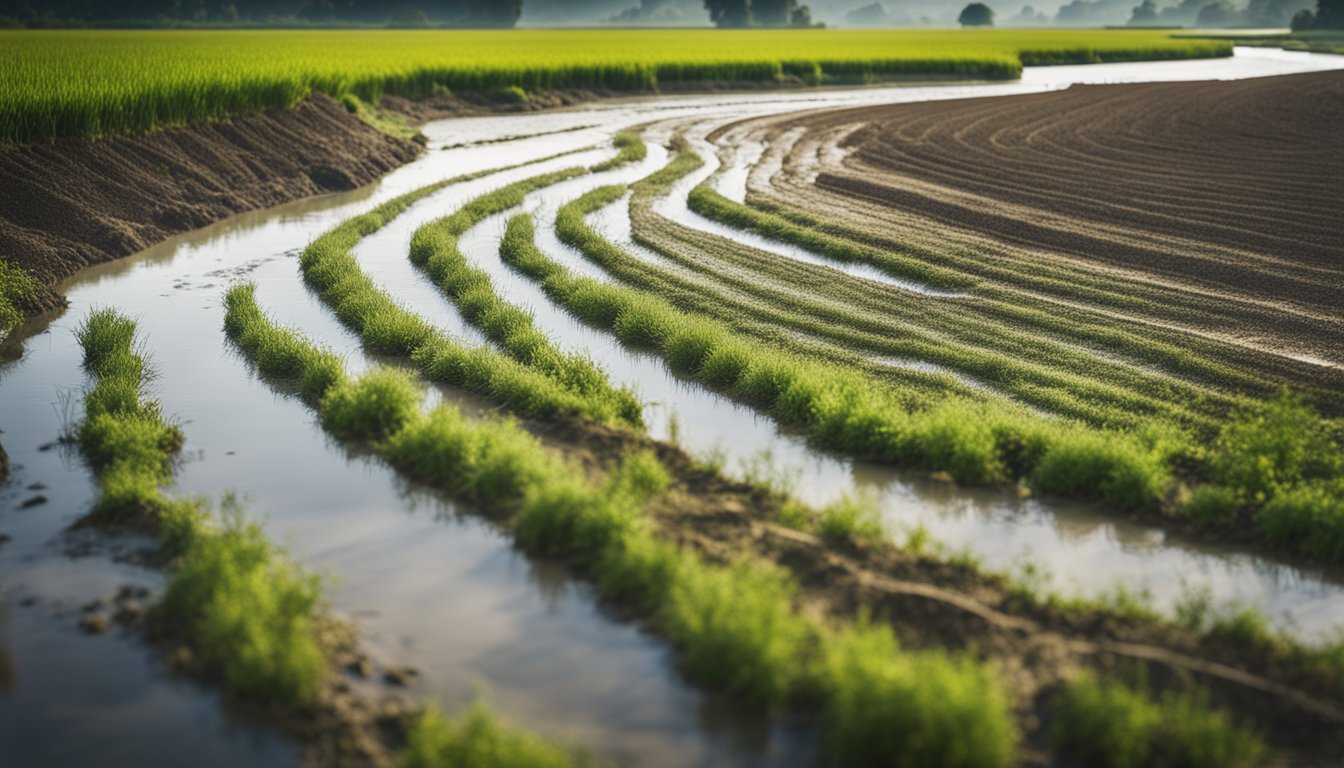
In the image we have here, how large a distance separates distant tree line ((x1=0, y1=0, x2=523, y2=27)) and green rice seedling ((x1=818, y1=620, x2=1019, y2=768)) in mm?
103037

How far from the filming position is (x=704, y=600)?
7152 mm

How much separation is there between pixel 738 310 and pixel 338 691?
8861 millimetres

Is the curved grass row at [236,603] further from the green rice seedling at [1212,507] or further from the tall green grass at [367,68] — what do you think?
the tall green grass at [367,68]

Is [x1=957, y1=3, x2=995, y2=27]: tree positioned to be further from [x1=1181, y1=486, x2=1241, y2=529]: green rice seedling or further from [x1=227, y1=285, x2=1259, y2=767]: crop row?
[x1=227, y1=285, x2=1259, y2=767]: crop row

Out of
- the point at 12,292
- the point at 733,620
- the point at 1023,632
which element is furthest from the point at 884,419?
the point at 12,292

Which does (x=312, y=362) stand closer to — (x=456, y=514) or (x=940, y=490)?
(x=456, y=514)

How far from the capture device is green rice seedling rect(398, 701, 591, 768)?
5.84 metres

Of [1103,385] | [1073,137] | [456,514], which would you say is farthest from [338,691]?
[1073,137]

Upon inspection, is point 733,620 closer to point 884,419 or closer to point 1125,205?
point 884,419

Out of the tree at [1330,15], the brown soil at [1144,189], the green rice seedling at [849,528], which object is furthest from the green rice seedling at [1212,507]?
the tree at [1330,15]

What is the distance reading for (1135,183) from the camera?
2359 cm

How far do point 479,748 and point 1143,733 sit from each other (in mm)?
3292

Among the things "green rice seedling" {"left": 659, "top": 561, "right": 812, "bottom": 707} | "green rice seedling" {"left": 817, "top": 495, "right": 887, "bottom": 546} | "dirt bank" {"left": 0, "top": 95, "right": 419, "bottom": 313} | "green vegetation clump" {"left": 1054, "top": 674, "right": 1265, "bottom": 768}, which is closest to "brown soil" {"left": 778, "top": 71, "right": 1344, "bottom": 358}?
"green rice seedling" {"left": 817, "top": 495, "right": 887, "bottom": 546}

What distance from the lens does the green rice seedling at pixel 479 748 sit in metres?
5.84
